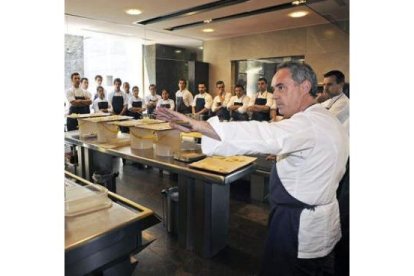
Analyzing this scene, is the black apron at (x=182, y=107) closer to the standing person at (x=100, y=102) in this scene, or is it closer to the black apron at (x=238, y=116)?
the black apron at (x=238, y=116)

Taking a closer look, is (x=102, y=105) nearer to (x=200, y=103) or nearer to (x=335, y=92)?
(x=200, y=103)

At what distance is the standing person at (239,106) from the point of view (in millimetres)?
4902

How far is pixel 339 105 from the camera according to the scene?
192cm

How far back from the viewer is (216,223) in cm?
196

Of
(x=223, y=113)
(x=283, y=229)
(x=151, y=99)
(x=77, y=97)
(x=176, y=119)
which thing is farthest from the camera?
(x=151, y=99)

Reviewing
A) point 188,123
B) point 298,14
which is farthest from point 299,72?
point 298,14

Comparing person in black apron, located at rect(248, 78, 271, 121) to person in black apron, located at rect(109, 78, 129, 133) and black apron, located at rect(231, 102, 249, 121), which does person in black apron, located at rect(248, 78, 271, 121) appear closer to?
black apron, located at rect(231, 102, 249, 121)

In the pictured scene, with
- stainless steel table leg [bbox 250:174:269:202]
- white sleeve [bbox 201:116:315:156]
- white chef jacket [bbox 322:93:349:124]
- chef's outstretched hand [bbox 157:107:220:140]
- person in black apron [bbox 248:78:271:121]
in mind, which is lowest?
stainless steel table leg [bbox 250:174:269:202]

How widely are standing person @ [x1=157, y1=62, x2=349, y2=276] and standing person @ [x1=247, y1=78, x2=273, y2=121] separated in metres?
3.76

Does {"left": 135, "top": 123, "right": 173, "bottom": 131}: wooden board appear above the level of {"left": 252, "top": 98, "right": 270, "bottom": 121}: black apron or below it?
below

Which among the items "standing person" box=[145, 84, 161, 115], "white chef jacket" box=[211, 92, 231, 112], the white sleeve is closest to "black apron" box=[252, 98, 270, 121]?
"white chef jacket" box=[211, 92, 231, 112]

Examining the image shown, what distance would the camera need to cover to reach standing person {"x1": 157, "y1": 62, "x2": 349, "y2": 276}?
73 cm

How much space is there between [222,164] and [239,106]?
3331mm
